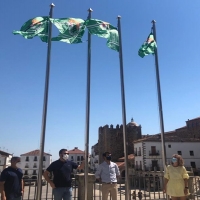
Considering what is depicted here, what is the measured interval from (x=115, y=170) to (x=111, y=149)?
45.9 metres

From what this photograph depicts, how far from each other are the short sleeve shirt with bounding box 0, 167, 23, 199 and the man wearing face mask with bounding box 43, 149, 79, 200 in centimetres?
56

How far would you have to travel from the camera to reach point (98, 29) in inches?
283

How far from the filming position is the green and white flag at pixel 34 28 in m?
6.81

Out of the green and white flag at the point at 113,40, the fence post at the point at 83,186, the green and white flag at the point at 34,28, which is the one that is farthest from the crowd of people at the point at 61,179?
the green and white flag at the point at 113,40

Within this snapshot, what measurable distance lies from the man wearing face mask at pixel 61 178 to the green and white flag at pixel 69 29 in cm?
380

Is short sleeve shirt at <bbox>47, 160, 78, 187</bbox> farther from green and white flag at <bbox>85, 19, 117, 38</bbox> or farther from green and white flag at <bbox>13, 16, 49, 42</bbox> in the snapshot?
green and white flag at <bbox>85, 19, 117, 38</bbox>

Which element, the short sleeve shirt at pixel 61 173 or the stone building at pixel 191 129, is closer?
the short sleeve shirt at pixel 61 173

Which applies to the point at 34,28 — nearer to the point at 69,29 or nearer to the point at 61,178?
the point at 69,29

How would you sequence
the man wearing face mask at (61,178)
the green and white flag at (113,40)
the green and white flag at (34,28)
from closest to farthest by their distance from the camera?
the man wearing face mask at (61,178) < the green and white flag at (34,28) < the green and white flag at (113,40)

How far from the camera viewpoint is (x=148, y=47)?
25.9 ft

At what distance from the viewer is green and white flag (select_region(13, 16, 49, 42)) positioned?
6.81 metres

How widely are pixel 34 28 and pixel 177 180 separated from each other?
5941 mm

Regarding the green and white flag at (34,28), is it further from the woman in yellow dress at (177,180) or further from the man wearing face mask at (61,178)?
the woman in yellow dress at (177,180)

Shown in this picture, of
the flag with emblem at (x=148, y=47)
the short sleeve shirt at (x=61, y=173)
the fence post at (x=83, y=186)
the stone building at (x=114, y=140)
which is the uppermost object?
the stone building at (x=114, y=140)
